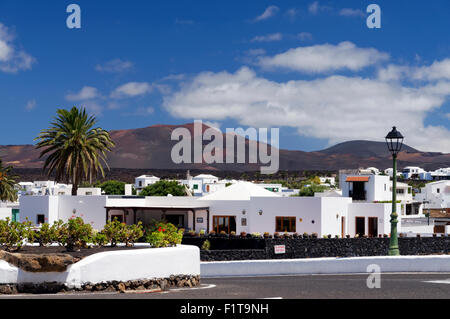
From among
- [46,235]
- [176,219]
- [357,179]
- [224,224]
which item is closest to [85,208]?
→ [176,219]

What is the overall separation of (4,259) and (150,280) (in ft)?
11.6

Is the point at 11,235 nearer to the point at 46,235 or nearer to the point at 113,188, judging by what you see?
the point at 46,235

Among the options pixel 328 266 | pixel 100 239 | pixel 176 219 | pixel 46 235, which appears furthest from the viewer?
pixel 176 219

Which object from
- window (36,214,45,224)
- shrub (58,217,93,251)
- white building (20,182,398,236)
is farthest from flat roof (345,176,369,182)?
shrub (58,217,93,251)

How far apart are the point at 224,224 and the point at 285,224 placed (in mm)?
4894

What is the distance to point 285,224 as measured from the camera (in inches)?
1747

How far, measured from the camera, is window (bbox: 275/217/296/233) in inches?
1740

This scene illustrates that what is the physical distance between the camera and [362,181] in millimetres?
68500

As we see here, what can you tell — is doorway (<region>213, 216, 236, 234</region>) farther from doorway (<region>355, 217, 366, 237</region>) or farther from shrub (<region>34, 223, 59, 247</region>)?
shrub (<region>34, 223, 59, 247</region>)

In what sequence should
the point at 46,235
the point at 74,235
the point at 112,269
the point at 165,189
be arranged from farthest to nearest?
the point at 165,189 < the point at 46,235 < the point at 74,235 < the point at 112,269

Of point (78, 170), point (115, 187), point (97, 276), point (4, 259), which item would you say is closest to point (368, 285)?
point (97, 276)

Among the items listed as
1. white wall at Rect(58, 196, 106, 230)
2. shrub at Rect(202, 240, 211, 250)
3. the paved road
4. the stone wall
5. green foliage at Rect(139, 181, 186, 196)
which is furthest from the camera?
green foliage at Rect(139, 181, 186, 196)

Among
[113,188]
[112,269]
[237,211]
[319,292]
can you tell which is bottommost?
[319,292]
